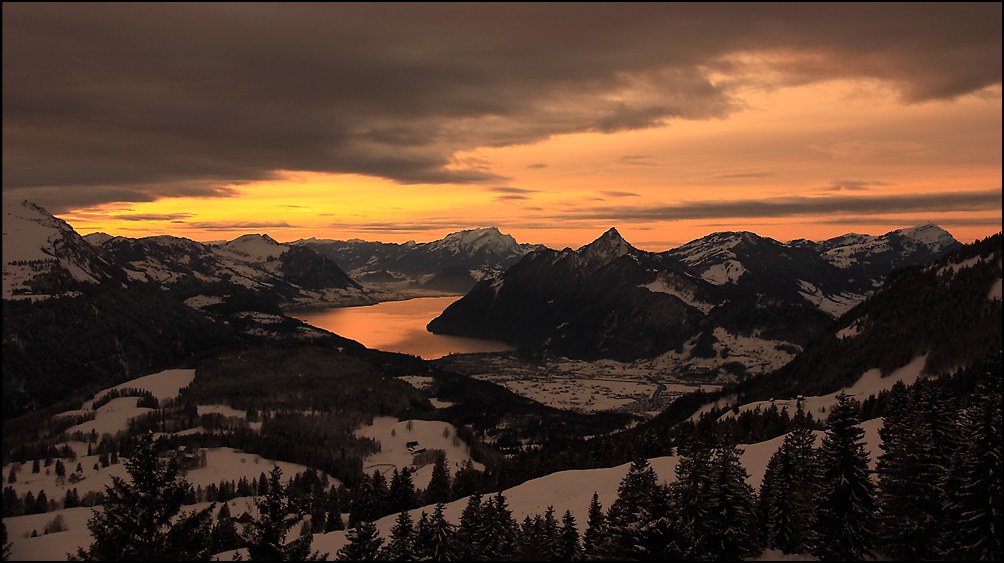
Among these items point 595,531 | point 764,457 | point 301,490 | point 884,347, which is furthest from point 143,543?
point 884,347

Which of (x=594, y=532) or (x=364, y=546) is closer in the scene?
(x=364, y=546)

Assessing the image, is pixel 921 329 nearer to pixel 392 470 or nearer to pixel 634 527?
pixel 392 470

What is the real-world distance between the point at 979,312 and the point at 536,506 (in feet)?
469

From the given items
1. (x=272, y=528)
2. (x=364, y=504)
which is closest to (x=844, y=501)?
(x=272, y=528)

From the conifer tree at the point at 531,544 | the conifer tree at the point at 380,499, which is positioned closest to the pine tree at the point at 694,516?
the conifer tree at the point at 531,544

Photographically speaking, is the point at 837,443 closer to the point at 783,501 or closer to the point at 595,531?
the point at 783,501

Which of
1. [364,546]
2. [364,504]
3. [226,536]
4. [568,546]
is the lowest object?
[364,504]

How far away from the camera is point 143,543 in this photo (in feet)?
118

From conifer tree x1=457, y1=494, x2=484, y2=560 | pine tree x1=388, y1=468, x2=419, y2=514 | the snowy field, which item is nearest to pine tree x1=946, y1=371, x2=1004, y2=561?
the snowy field

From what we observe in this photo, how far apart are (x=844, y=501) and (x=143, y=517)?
141 feet

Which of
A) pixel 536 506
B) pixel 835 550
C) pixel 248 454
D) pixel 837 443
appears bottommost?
pixel 248 454

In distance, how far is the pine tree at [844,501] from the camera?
41438 millimetres

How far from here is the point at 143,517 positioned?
35938 mm

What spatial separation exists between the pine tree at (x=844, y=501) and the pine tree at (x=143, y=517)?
130ft
